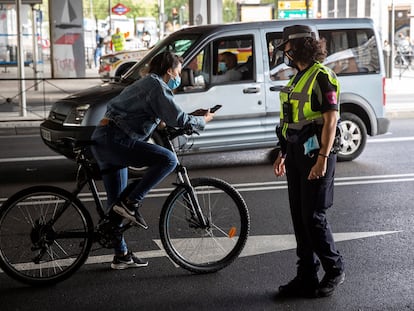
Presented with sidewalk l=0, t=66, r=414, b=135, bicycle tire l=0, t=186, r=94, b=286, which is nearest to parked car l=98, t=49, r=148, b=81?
sidewalk l=0, t=66, r=414, b=135

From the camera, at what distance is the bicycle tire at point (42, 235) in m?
5.34

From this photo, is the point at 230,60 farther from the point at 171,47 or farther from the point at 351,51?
the point at 351,51

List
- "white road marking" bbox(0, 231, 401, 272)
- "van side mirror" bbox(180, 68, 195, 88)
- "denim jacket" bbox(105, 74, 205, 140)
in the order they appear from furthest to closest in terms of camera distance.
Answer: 1. "van side mirror" bbox(180, 68, 195, 88)
2. "white road marking" bbox(0, 231, 401, 272)
3. "denim jacket" bbox(105, 74, 205, 140)

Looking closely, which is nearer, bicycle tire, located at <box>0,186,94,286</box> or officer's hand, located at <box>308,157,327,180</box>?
officer's hand, located at <box>308,157,327,180</box>

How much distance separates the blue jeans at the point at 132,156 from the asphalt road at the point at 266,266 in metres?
0.58

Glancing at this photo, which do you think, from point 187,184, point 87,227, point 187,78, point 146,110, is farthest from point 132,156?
point 187,78

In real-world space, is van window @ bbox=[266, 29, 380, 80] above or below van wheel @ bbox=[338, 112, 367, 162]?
above

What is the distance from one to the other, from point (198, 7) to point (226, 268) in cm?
1771

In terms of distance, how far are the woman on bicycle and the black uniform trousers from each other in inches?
31.4

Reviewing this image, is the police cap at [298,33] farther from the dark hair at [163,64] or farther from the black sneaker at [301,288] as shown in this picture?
the black sneaker at [301,288]

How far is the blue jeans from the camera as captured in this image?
5.46 m

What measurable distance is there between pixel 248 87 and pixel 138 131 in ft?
15.0

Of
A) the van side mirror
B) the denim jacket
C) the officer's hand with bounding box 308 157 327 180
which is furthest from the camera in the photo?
the van side mirror

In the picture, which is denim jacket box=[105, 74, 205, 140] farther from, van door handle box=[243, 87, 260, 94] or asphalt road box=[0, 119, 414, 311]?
van door handle box=[243, 87, 260, 94]
